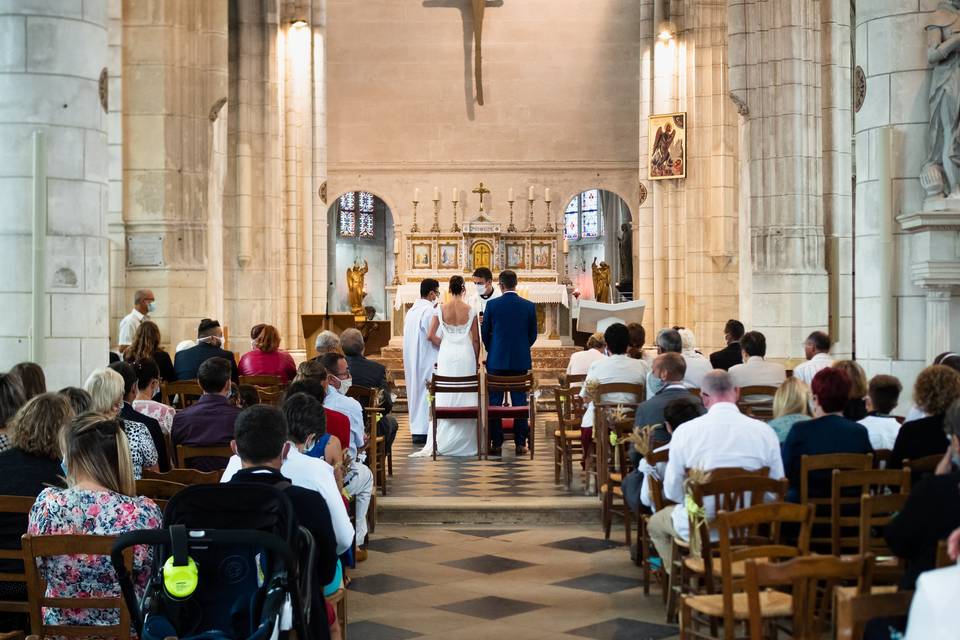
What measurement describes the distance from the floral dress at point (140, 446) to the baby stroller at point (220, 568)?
239 centimetres

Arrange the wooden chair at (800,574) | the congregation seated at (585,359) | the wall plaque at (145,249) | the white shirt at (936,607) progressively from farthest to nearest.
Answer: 1. the wall plaque at (145,249)
2. the congregation seated at (585,359)
3. the wooden chair at (800,574)
4. the white shirt at (936,607)

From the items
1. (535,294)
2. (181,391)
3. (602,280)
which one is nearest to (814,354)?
(181,391)

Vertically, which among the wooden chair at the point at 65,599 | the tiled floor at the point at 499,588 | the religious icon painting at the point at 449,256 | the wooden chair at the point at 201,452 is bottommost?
the tiled floor at the point at 499,588

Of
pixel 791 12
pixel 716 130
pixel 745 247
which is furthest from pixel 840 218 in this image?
pixel 716 130

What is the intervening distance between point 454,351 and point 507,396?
71cm

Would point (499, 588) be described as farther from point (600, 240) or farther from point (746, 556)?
point (600, 240)

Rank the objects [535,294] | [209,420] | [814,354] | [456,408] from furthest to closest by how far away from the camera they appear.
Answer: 1. [535,294]
2. [456,408]
3. [814,354]
4. [209,420]

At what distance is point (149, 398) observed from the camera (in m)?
8.32

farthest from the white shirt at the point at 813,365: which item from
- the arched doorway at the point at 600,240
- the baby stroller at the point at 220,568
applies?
the arched doorway at the point at 600,240

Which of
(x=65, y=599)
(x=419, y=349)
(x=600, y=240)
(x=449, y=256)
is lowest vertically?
(x=65, y=599)

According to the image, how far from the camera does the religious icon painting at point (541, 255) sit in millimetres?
27453

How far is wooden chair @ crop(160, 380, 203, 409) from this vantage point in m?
10.2

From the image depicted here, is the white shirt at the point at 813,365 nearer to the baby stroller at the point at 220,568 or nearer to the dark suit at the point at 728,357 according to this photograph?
the dark suit at the point at 728,357

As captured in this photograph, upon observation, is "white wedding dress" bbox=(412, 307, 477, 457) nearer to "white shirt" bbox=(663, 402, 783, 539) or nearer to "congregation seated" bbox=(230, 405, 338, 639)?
"white shirt" bbox=(663, 402, 783, 539)
